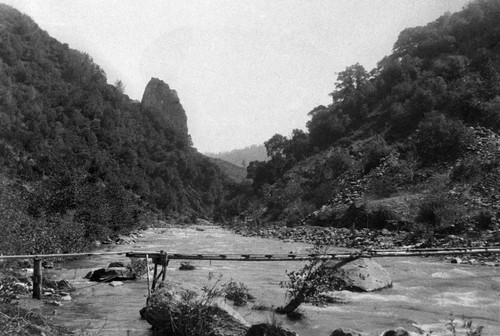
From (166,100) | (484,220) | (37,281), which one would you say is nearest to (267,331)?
(37,281)

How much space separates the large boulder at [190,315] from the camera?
6277 mm

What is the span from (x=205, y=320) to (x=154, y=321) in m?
1.05

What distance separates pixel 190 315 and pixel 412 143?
32.9 m

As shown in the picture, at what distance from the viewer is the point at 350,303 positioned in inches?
390

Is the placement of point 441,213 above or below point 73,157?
below

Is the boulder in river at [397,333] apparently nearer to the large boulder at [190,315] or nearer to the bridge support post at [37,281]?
the large boulder at [190,315]

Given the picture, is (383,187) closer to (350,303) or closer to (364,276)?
(364,276)

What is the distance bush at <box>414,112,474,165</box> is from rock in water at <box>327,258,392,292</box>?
2220 centimetres

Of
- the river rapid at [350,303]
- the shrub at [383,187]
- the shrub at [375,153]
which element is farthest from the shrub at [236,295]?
the shrub at [375,153]

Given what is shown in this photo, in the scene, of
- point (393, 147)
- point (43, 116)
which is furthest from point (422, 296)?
point (43, 116)

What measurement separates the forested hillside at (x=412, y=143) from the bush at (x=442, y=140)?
3.1 inches

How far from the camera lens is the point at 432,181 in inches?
1137

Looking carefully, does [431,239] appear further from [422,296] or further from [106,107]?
[106,107]

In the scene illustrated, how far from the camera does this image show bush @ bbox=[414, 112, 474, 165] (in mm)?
31125
